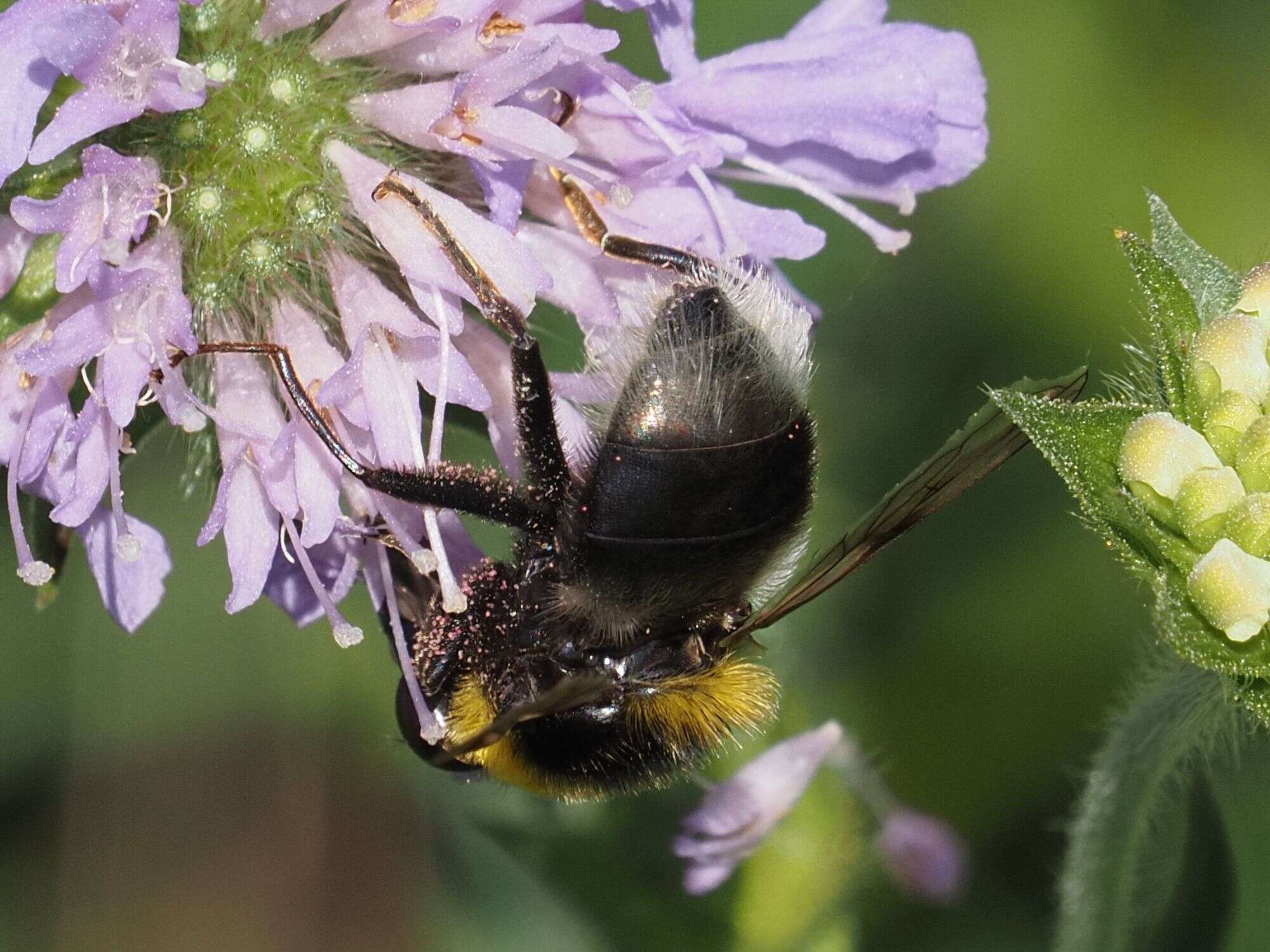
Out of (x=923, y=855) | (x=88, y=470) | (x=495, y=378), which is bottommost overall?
(x=923, y=855)

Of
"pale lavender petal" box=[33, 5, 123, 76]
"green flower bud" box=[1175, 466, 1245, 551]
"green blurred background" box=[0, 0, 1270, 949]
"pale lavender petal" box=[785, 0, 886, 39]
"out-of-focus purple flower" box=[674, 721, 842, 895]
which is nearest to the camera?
"pale lavender petal" box=[33, 5, 123, 76]

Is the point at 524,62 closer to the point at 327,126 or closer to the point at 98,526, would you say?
the point at 327,126

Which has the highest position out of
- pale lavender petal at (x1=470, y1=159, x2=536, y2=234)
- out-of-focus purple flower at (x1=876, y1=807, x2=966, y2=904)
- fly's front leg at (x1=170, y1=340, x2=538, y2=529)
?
pale lavender petal at (x1=470, y1=159, x2=536, y2=234)

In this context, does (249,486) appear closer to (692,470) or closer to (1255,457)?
(692,470)

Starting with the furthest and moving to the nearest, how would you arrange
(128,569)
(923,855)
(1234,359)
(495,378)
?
(923,855) → (128,569) → (495,378) → (1234,359)

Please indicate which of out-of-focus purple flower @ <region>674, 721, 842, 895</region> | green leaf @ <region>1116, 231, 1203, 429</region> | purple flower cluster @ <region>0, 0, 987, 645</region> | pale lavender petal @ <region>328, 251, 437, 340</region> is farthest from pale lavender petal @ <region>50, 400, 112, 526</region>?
green leaf @ <region>1116, 231, 1203, 429</region>

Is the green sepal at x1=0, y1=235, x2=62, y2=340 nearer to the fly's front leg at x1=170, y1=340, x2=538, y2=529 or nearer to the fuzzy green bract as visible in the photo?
the fly's front leg at x1=170, y1=340, x2=538, y2=529

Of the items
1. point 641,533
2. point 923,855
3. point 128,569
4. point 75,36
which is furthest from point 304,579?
point 923,855
